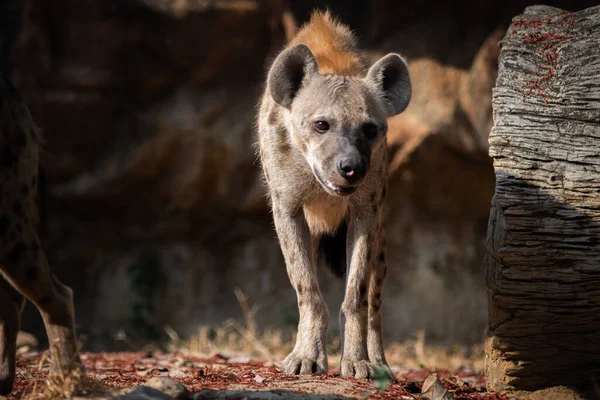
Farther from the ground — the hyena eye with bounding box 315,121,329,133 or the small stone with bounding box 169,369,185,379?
the hyena eye with bounding box 315,121,329,133

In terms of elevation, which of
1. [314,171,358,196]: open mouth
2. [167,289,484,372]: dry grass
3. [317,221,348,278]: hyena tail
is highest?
[314,171,358,196]: open mouth

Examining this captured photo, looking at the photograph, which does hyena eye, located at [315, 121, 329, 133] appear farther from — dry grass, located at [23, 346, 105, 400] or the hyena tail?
dry grass, located at [23, 346, 105, 400]

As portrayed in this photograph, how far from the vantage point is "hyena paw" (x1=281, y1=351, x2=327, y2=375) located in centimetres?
348

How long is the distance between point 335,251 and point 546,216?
136 cm

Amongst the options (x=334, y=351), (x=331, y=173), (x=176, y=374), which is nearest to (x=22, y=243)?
(x=176, y=374)

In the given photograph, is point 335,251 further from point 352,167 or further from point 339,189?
point 352,167

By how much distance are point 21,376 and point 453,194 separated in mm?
4656

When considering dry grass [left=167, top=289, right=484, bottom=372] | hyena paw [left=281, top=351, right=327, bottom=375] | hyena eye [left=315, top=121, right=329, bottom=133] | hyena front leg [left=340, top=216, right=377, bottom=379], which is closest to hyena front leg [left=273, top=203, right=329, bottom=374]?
hyena paw [left=281, top=351, right=327, bottom=375]

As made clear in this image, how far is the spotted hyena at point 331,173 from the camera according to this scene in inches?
139

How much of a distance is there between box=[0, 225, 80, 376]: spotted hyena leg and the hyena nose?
1.28 m

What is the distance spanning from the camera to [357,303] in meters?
Result: 3.63

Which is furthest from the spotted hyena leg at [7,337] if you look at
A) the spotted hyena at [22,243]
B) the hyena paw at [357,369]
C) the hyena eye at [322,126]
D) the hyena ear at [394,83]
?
the hyena ear at [394,83]

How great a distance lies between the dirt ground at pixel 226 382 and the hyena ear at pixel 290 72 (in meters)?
1.35

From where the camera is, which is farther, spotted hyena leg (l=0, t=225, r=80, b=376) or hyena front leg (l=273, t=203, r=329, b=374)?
hyena front leg (l=273, t=203, r=329, b=374)
